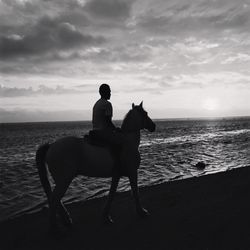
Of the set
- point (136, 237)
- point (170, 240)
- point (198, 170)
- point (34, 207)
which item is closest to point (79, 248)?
point (136, 237)

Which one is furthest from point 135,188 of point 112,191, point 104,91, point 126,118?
point 104,91

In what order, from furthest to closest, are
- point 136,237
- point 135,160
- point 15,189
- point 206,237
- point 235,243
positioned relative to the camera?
point 15,189
point 135,160
point 136,237
point 206,237
point 235,243

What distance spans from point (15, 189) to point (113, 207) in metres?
7.04

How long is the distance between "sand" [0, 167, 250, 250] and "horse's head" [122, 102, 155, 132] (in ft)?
8.39

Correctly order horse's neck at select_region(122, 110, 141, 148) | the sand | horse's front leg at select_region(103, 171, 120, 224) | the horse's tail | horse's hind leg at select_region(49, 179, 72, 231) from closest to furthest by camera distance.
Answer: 1. the sand
2. horse's hind leg at select_region(49, 179, 72, 231)
3. the horse's tail
4. horse's front leg at select_region(103, 171, 120, 224)
5. horse's neck at select_region(122, 110, 141, 148)

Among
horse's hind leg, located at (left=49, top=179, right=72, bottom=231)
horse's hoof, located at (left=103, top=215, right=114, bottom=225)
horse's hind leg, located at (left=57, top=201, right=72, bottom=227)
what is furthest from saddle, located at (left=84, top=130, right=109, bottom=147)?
horse's hoof, located at (left=103, top=215, right=114, bottom=225)

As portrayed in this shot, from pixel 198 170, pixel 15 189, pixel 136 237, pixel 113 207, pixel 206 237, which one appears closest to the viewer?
pixel 206 237

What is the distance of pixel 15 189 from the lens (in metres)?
14.6

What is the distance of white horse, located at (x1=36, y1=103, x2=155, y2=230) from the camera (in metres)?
7.02

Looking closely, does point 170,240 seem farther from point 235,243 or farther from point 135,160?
point 135,160

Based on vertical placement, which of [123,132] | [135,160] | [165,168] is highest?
[123,132]

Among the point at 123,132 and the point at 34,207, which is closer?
the point at 123,132

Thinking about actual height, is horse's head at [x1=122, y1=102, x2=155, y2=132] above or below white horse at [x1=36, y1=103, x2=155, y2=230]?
above

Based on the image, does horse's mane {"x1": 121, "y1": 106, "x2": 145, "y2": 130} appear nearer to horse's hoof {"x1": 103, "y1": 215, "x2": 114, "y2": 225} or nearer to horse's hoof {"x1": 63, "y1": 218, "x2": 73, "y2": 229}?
horse's hoof {"x1": 103, "y1": 215, "x2": 114, "y2": 225}
